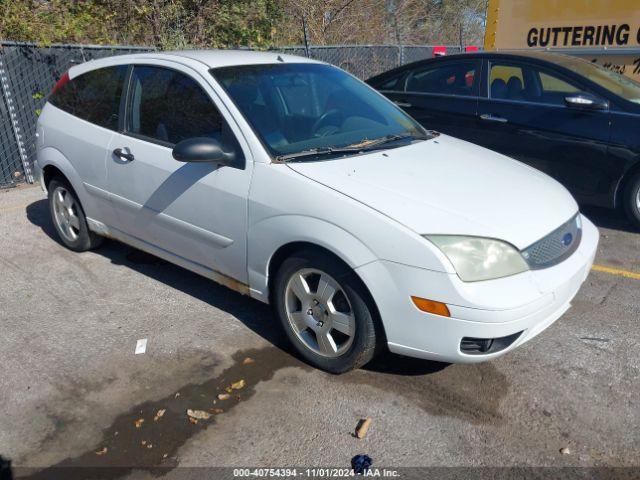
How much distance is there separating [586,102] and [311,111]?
3.05 metres

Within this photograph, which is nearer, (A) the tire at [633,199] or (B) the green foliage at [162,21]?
(A) the tire at [633,199]

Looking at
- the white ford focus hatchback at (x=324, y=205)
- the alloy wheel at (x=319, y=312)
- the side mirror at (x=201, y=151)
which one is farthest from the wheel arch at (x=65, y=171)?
the alloy wheel at (x=319, y=312)

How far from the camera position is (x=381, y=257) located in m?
3.00

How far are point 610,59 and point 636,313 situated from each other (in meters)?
6.00

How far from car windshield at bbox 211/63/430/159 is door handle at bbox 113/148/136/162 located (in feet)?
2.85

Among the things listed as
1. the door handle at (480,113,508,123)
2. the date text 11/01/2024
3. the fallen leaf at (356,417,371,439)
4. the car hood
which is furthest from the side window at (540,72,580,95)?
the date text 11/01/2024

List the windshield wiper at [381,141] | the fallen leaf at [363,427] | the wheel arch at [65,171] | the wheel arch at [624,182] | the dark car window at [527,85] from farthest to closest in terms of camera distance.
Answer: the dark car window at [527,85], the wheel arch at [624,182], the wheel arch at [65,171], the windshield wiper at [381,141], the fallen leaf at [363,427]

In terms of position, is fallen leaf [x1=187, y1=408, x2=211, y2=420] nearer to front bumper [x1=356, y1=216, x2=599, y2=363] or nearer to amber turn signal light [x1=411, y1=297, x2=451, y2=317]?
front bumper [x1=356, y1=216, x2=599, y2=363]

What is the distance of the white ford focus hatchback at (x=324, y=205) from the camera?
298 centimetres

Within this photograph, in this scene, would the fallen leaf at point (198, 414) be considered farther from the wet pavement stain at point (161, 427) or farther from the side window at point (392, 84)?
the side window at point (392, 84)

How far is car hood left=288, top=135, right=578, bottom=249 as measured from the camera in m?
3.05

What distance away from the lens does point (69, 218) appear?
5281 millimetres

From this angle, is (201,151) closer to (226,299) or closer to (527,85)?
(226,299)

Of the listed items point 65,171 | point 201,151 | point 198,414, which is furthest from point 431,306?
point 65,171
